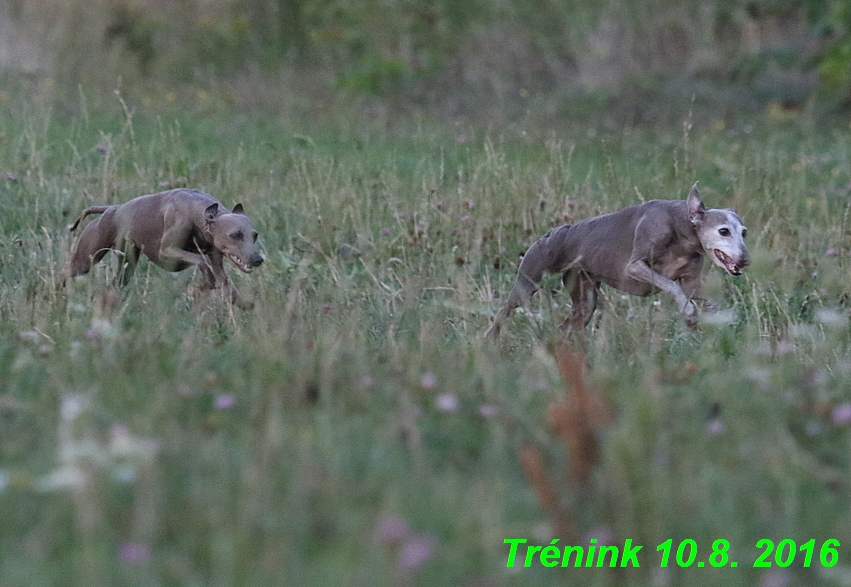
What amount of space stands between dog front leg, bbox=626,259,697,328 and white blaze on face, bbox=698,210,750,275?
245mm

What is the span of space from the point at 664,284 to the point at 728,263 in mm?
360

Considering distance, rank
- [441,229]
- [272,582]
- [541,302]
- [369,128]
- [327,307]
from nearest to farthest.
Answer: [272,582]
[327,307]
[541,302]
[441,229]
[369,128]

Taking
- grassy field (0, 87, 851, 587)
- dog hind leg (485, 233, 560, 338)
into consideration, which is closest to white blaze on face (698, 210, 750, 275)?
grassy field (0, 87, 851, 587)

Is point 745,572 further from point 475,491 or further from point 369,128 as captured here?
point 369,128

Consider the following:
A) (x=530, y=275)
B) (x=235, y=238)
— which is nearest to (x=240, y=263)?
(x=235, y=238)

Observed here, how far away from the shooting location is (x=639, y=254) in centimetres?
652

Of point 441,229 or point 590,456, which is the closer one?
point 590,456


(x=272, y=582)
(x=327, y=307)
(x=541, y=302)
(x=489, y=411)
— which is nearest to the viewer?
(x=272, y=582)

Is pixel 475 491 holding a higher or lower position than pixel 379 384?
higher

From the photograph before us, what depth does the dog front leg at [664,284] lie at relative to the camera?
618 cm

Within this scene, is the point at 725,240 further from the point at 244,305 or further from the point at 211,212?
the point at 211,212

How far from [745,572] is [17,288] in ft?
15.5

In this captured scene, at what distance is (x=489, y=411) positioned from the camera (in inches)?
147

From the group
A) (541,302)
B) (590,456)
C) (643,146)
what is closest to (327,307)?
(541,302)
